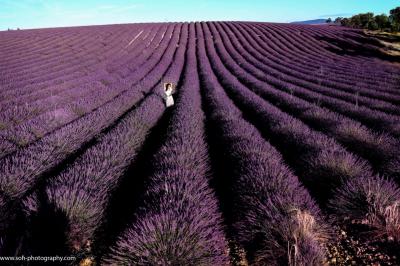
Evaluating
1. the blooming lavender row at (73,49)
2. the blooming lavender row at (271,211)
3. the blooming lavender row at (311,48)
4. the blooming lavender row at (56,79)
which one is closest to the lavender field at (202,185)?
the blooming lavender row at (271,211)

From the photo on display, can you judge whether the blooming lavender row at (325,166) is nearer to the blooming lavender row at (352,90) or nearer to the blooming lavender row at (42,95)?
the blooming lavender row at (352,90)

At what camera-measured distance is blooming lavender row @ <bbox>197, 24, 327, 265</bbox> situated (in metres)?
2.20

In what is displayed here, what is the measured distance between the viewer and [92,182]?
3.41 meters

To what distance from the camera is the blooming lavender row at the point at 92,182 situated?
2.79 m

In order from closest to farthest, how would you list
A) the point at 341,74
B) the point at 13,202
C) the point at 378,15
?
the point at 13,202
the point at 341,74
the point at 378,15

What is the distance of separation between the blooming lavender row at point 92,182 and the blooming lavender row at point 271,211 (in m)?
1.27

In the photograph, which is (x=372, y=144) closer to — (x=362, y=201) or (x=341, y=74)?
(x=362, y=201)

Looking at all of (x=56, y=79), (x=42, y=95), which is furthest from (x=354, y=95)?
(x=56, y=79)

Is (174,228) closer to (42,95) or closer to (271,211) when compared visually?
(271,211)

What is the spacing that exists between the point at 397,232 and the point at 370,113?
4704mm

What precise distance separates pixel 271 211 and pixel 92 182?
1857mm

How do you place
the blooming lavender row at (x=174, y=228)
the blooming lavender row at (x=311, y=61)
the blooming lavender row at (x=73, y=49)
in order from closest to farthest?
the blooming lavender row at (x=174, y=228)
the blooming lavender row at (x=311, y=61)
the blooming lavender row at (x=73, y=49)

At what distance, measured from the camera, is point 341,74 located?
551 inches

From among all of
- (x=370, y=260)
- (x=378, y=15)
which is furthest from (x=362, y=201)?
(x=378, y=15)
